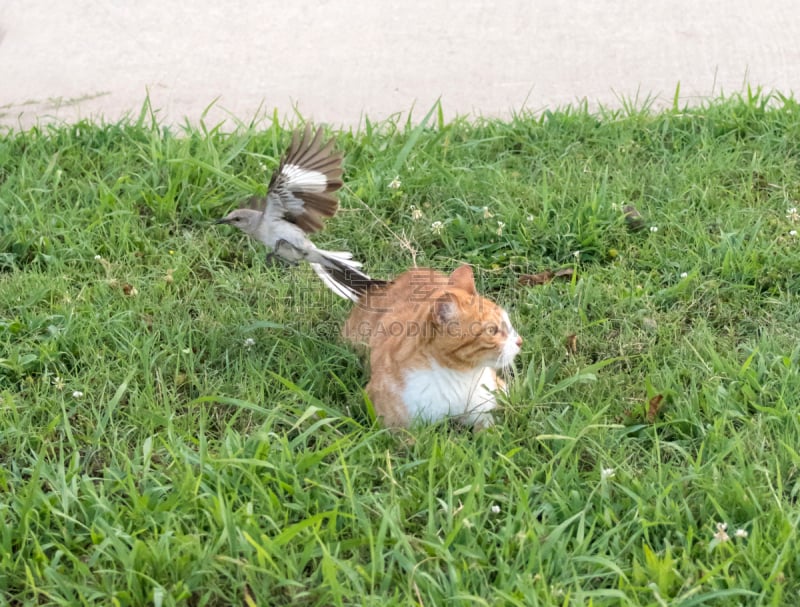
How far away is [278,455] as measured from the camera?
9.47 feet

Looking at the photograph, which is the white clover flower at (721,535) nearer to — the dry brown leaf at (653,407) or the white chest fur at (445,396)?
the dry brown leaf at (653,407)

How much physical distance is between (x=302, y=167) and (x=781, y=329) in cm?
167

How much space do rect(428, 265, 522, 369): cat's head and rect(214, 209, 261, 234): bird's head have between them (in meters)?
0.85

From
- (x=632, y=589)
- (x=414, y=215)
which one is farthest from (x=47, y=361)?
(x=632, y=589)

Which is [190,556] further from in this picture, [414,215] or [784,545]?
[414,215]

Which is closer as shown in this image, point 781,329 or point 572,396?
point 572,396

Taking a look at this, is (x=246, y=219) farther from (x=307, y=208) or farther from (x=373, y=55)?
(x=373, y=55)

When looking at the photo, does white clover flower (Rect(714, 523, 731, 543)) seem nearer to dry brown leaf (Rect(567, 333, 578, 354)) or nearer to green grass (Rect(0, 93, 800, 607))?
green grass (Rect(0, 93, 800, 607))

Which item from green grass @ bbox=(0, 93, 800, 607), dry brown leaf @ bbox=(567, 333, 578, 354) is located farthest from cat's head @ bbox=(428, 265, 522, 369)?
dry brown leaf @ bbox=(567, 333, 578, 354)

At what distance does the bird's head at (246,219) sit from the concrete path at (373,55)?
1298mm

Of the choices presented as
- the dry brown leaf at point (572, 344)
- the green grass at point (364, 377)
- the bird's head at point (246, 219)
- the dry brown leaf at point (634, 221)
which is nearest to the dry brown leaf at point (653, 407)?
the green grass at point (364, 377)

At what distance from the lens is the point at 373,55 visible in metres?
5.30

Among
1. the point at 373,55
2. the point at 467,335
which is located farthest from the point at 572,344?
the point at 373,55

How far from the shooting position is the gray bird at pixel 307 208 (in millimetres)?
3428
